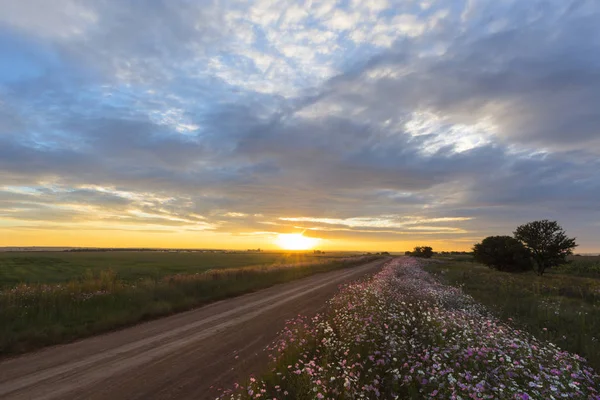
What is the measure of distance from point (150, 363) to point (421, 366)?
6559 millimetres

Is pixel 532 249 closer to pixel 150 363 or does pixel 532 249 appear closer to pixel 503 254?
pixel 503 254

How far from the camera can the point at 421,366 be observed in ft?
18.2

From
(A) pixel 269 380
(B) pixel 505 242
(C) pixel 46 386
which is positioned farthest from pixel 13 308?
(B) pixel 505 242

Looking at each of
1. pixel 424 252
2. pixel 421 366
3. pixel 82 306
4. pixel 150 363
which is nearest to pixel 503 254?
pixel 421 366

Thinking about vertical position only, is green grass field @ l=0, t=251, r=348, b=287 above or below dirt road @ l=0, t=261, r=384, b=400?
above

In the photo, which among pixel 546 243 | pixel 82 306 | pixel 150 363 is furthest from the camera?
pixel 546 243

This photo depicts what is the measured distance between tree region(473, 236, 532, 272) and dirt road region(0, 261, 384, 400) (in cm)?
4786

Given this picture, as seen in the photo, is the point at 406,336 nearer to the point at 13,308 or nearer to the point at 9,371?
the point at 9,371

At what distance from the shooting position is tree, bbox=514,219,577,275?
135 feet

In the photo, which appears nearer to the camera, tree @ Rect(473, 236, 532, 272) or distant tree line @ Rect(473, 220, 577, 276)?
distant tree line @ Rect(473, 220, 577, 276)

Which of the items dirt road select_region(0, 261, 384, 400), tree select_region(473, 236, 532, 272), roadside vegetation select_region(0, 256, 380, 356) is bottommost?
dirt road select_region(0, 261, 384, 400)

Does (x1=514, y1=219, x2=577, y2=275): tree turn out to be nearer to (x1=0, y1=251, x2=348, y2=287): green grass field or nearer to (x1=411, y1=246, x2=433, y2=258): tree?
(x1=0, y1=251, x2=348, y2=287): green grass field

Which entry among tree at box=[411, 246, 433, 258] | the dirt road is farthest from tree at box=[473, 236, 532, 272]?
tree at box=[411, 246, 433, 258]

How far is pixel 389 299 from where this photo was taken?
1199 cm
